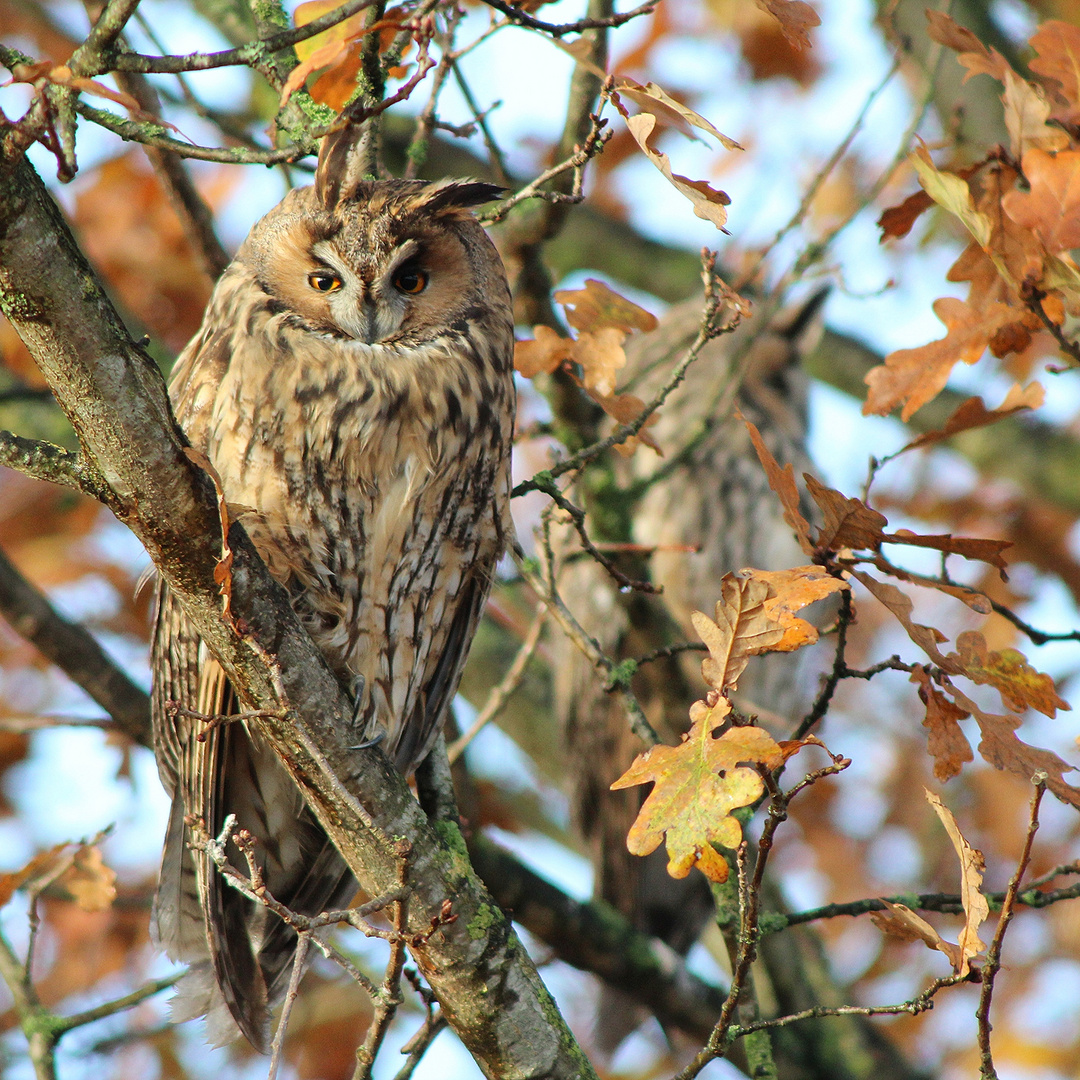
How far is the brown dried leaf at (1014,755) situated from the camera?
4.93ft

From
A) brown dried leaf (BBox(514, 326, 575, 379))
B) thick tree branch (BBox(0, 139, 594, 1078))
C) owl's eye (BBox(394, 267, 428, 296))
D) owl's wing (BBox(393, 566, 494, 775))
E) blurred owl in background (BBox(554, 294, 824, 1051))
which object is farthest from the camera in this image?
blurred owl in background (BBox(554, 294, 824, 1051))

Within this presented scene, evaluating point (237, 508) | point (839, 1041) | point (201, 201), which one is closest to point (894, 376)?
point (237, 508)

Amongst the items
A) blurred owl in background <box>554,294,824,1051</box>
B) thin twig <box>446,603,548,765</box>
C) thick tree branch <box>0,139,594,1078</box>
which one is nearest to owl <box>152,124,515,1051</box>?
thin twig <box>446,603,548,765</box>

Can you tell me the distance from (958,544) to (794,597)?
33 cm

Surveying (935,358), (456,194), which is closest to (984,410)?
(935,358)

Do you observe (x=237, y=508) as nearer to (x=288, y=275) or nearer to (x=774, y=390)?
(x=288, y=275)

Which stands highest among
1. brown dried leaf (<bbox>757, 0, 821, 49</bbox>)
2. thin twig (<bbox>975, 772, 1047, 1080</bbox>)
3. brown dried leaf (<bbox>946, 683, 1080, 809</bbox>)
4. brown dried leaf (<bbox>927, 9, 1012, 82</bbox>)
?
brown dried leaf (<bbox>927, 9, 1012, 82</bbox>)

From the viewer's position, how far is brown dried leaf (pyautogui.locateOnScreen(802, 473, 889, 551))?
1586 millimetres

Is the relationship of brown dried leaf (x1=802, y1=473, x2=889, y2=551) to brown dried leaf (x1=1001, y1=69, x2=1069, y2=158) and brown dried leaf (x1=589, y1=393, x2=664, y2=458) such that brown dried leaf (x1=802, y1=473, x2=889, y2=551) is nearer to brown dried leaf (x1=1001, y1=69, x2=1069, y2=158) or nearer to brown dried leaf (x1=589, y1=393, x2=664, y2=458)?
brown dried leaf (x1=589, y1=393, x2=664, y2=458)

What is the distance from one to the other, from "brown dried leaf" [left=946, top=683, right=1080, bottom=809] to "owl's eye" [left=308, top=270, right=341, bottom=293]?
4.30ft

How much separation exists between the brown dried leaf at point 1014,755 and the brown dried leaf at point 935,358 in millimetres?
451

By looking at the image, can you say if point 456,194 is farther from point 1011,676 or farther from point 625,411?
point 1011,676

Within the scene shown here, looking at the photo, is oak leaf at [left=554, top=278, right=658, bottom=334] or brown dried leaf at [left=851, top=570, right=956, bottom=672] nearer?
brown dried leaf at [left=851, top=570, right=956, bottom=672]

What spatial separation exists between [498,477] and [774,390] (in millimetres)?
2392
